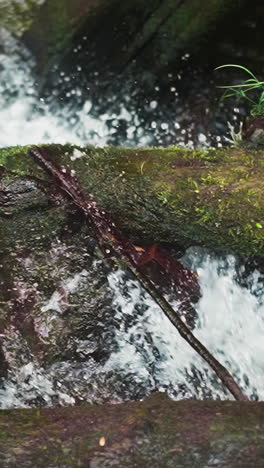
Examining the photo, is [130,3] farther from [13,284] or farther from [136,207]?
[13,284]

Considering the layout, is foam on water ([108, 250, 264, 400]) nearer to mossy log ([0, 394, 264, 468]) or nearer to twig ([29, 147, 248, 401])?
twig ([29, 147, 248, 401])

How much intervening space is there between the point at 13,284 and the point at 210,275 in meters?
1.10

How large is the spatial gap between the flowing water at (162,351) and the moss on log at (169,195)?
252mm

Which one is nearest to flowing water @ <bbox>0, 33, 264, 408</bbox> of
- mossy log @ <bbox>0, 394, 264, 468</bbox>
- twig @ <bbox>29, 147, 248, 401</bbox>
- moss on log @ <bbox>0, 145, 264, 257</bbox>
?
twig @ <bbox>29, 147, 248, 401</bbox>

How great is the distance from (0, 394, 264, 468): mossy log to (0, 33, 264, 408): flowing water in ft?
3.04

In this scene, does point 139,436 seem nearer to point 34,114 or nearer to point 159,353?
point 159,353

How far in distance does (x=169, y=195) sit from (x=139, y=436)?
151 centimetres

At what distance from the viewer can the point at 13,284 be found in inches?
111

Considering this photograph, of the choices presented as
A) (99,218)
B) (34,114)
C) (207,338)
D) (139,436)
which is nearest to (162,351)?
(207,338)

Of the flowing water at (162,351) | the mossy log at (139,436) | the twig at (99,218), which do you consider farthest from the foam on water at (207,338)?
the mossy log at (139,436)

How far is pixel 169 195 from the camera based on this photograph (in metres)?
2.92

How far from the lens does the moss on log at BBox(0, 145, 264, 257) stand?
291 centimetres

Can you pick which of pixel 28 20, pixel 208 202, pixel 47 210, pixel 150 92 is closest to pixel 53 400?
pixel 47 210

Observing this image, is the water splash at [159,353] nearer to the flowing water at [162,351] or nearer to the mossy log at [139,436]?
the flowing water at [162,351]
